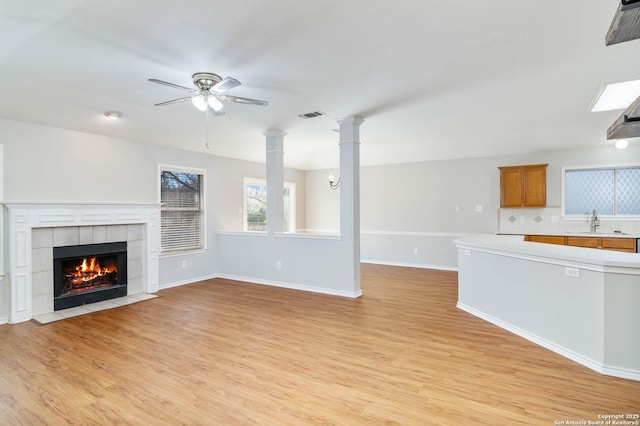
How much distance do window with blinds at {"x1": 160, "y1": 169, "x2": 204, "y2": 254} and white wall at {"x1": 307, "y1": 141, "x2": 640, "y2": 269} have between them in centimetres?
361

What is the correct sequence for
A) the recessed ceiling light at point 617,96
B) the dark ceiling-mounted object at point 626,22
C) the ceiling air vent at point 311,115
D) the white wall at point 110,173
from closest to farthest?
the dark ceiling-mounted object at point 626,22, the recessed ceiling light at point 617,96, the white wall at point 110,173, the ceiling air vent at point 311,115

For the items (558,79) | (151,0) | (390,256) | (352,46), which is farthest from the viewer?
(390,256)

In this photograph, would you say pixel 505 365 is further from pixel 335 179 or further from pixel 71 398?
pixel 335 179

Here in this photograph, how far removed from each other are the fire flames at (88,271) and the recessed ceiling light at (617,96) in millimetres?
7165

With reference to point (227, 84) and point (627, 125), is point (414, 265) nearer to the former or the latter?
point (227, 84)

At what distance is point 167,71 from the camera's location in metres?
3.22

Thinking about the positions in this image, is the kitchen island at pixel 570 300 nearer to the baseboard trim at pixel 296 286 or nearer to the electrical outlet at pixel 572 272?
the electrical outlet at pixel 572 272

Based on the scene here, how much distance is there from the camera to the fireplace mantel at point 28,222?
13.0ft

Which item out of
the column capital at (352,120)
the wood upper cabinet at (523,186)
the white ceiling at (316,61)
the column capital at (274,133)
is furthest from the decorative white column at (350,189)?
the wood upper cabinet at (523,186)

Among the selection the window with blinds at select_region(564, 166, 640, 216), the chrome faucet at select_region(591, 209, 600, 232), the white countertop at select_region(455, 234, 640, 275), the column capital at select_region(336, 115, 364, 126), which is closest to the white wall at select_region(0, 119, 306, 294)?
the column capital at select_region(336, 115, 364, 126)

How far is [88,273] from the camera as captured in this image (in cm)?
488

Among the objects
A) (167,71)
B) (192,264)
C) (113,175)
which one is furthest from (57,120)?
(192,264)

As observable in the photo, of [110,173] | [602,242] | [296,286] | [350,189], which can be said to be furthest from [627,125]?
[110,173]

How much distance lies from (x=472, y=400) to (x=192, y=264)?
5.14 meters
